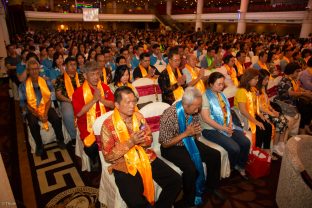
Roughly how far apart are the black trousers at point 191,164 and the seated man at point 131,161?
0.19 metres

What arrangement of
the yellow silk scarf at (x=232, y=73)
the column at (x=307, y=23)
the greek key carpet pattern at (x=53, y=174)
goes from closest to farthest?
the greek key carpet pattern at (x=53, y=174)
the yellow silk scarf at (x=232, y=73)
the column at (x=307, y=23)

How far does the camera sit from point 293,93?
4.12 metres

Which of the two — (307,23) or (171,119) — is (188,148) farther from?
(307,23)

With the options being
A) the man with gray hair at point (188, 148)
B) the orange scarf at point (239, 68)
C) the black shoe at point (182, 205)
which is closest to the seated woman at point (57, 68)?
the man with gray hair at point (188, 148)

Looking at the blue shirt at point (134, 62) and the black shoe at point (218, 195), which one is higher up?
the blue shirt at point (134, 62)

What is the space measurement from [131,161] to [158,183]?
400mm

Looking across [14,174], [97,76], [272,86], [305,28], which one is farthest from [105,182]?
[305,28]

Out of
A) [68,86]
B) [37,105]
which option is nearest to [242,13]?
[68,86]

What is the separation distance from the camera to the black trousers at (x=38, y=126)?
11.9 ft

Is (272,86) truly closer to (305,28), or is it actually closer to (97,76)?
(97,76)

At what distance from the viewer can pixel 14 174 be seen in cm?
328

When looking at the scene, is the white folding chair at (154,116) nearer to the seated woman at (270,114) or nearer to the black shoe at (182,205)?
the black shoe at (182,205)

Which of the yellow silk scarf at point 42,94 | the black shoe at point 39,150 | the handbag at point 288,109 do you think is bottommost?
the black shoe at point 39,150

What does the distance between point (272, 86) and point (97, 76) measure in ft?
11.1
